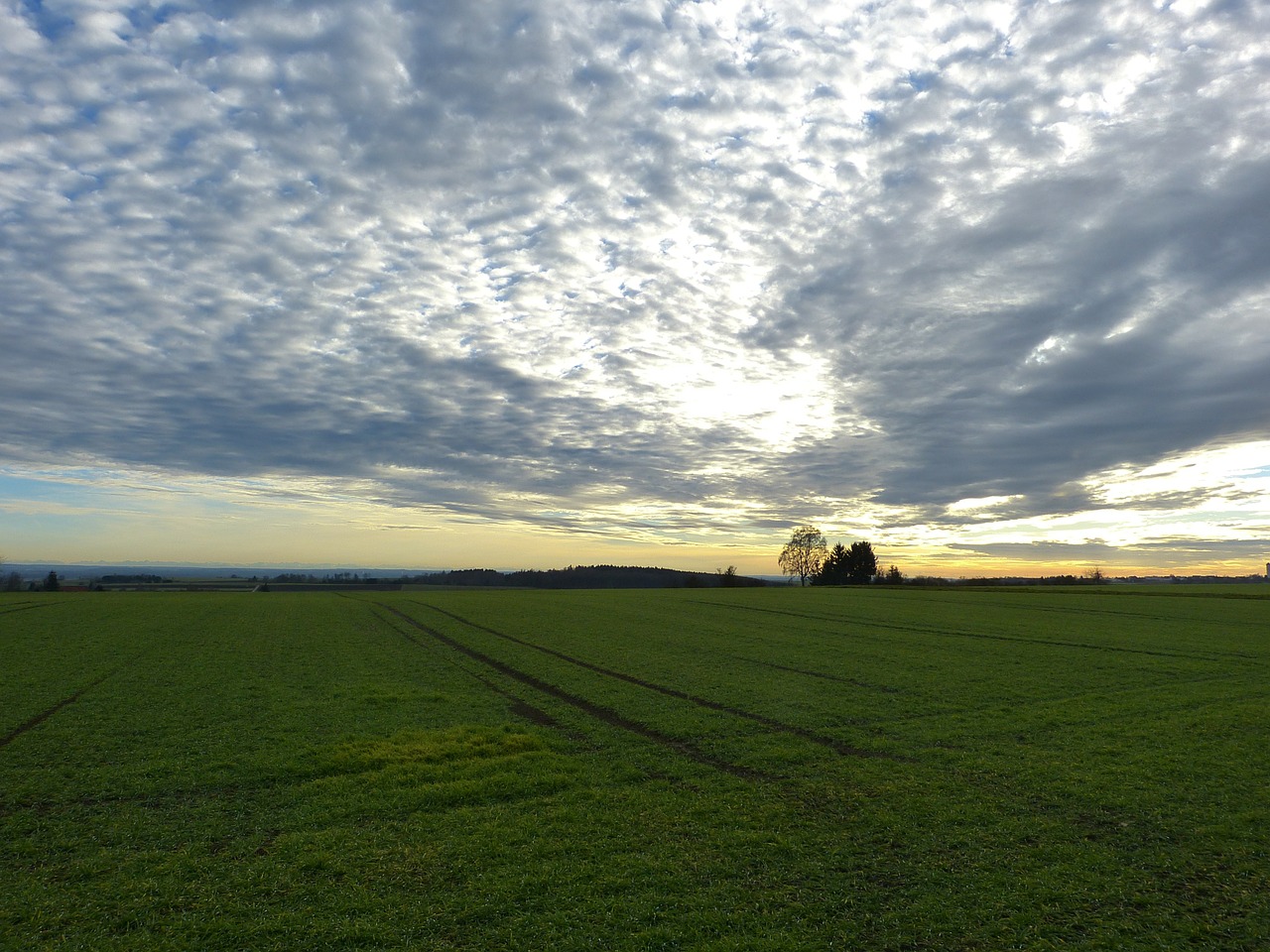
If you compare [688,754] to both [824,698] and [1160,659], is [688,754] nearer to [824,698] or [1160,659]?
[824,698]

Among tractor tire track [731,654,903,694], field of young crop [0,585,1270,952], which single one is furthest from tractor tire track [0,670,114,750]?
tractor tire track [731,654,903,694]

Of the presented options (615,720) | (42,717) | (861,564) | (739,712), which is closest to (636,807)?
(615,720)

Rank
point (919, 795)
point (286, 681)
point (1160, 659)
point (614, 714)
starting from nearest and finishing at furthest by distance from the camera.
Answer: point (919, 795), point (614, 714), point (286, 681), point (1160, 659)

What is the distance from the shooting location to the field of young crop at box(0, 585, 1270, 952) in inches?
276

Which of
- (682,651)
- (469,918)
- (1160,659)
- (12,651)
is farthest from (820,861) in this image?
(12,651)

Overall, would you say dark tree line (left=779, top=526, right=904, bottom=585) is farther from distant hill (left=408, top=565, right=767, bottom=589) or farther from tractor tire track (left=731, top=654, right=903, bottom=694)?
tractor tire track (left=731, top=654, right=903, bottom=694)

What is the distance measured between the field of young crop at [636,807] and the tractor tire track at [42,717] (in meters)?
0.09

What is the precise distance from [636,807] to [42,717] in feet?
50.7

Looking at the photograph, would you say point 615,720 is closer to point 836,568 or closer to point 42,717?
point 42,717

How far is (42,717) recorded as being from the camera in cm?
1630

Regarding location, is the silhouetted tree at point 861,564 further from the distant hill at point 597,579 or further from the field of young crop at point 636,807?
the field of young crop at point 636,807

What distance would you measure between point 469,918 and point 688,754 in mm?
6793

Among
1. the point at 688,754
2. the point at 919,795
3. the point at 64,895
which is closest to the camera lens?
the point at 64,895

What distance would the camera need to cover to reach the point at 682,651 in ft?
94.0
